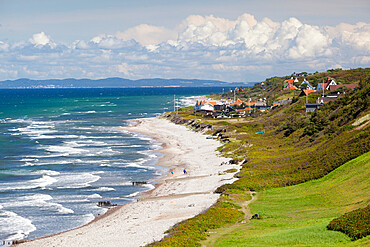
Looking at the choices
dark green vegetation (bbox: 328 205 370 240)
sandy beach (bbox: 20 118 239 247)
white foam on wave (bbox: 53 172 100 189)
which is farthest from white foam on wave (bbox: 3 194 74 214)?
dark green vegetation (bbox: 328 205 370 240)

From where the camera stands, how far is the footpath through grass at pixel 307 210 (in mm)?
26000

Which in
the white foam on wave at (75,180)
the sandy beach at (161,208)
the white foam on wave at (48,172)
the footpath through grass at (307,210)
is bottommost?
the white foam on wave at (75,180)

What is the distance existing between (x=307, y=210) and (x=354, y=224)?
8.55m

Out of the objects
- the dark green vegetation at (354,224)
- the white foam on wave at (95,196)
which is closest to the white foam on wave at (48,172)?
the white foam on wave at (95,196)

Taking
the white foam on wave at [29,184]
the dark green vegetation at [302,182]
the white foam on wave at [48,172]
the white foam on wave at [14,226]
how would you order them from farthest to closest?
the white foam on wave at [48,172], the white foam on wave at [29,184], the white foam on wave at [14,226], the dark green vegetation at [302,182]

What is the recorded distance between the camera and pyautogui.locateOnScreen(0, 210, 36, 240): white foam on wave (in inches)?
1499

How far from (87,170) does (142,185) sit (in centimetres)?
1317

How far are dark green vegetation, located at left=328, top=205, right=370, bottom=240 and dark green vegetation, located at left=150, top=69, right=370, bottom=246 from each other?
12 cm

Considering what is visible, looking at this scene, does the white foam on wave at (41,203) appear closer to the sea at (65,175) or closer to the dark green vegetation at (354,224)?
the sea at (65,175)

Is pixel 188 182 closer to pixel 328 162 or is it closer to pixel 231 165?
pixel 231 165

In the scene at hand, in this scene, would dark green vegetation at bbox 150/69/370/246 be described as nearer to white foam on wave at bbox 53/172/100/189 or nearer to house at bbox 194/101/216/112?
white foam on wave at bbox 53/172/100/189

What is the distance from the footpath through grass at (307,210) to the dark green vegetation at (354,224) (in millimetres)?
465

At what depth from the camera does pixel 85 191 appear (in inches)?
2073

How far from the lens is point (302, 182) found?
4316 centimetres
